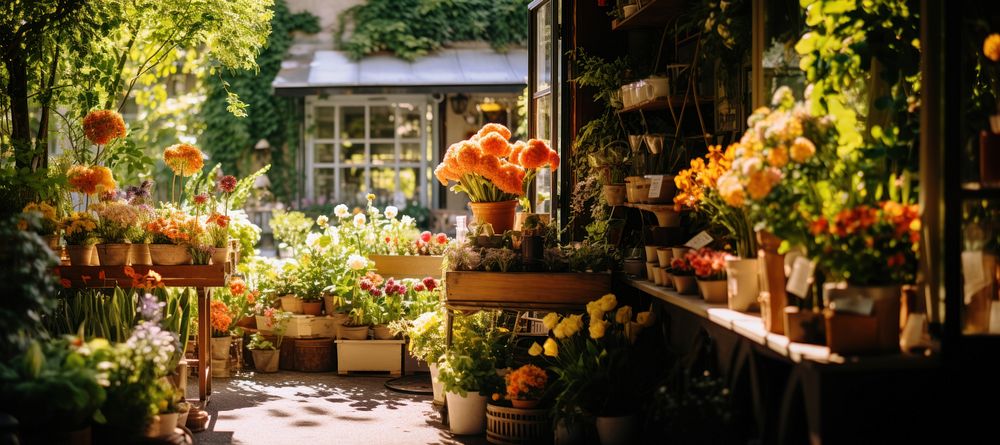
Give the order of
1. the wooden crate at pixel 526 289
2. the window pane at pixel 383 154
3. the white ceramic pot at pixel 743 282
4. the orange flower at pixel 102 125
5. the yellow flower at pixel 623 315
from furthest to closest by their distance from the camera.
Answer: the window pane at pixel 383 154, the orange flower at pixel 102 125, the wooden crate at pixel 526 289, the yellow flower at pixel 623 315, the white ceramic pot at pixel 743 282

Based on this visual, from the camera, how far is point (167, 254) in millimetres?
5043

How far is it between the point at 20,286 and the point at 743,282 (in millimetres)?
2573

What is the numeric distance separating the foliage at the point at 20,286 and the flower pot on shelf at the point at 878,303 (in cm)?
266

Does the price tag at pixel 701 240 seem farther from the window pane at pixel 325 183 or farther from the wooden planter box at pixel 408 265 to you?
the window pane at pixel 325 183

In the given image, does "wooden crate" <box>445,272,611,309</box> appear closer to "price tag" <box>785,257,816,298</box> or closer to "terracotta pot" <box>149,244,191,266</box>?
"terracotta pot" <box>149,244,191,266</box>

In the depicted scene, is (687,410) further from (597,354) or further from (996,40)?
(996,40)

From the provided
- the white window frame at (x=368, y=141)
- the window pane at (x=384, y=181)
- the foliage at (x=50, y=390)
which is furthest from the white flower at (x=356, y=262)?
the window pane at (x=384, y=181)

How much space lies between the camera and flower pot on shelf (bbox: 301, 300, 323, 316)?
Result: 263 inches

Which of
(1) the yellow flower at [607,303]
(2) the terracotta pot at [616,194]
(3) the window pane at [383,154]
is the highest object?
(3) the window pane at [383,154]

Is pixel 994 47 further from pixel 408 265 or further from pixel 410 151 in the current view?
pixel 410 151

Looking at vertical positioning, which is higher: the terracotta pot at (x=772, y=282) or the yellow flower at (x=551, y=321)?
the terracotta pot at (x=772, y=282)

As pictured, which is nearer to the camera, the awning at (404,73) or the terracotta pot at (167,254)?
the terracotta pot at (167,254)

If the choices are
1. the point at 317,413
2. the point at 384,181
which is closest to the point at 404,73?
the point at 384,181

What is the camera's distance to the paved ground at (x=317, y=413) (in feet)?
15.9
